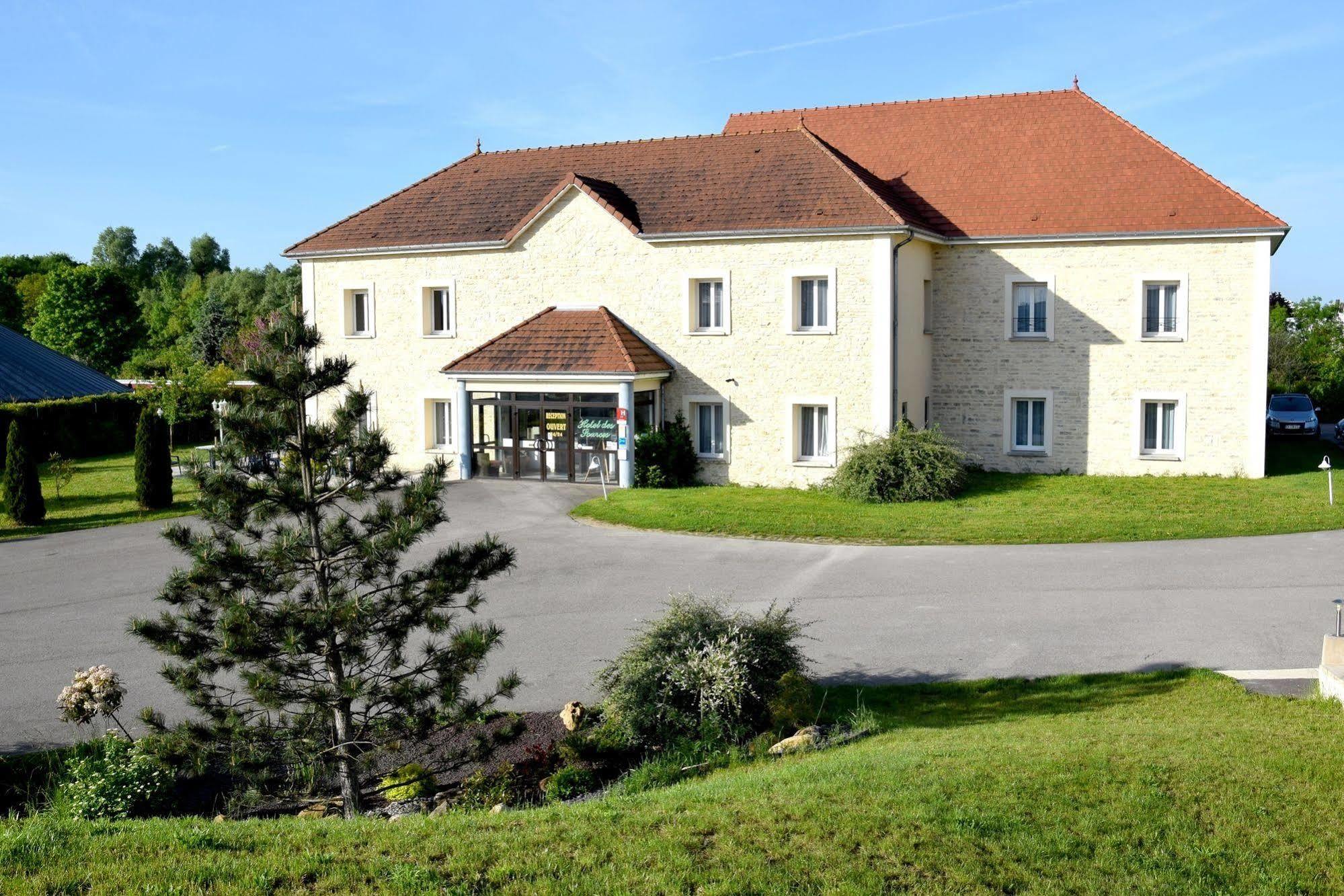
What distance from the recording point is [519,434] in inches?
1111

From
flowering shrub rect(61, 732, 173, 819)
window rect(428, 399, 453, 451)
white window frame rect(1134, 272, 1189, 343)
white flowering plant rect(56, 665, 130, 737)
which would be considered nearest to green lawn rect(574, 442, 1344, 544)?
white window frame rect(1134, 272, 1189, 343)

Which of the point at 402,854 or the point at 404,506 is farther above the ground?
the point at 404,506

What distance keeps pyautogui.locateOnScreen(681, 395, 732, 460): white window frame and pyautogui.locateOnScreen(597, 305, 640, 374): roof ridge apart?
6.43 feet

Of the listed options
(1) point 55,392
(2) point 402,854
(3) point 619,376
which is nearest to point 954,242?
(3) point 619,376

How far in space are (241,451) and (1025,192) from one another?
2385 centimetres

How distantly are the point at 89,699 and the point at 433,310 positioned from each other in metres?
20.9

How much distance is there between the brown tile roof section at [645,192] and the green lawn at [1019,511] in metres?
6.44

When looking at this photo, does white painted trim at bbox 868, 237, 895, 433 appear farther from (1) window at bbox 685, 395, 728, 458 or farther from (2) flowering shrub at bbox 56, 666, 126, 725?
(2) flowering shrub at bbox 56, 666, 126, 725

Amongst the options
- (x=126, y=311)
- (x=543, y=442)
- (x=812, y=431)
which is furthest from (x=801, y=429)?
(x=126, y=311)

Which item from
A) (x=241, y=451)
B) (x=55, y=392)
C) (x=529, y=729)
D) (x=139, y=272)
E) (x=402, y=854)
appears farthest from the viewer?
(x=139, y=272)

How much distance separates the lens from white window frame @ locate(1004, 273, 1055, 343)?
1083 inches

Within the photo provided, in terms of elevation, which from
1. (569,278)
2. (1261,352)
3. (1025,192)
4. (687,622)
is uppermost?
(1025,192)

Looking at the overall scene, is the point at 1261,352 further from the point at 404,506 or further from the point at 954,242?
the point at 404,506

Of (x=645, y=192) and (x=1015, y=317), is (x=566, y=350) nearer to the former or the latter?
(x=645, y=192)
